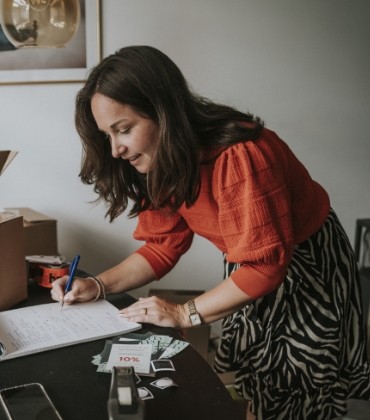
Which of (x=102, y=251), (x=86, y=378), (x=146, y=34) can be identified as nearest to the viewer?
(x=86, y=378)

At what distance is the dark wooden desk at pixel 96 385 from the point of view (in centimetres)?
78

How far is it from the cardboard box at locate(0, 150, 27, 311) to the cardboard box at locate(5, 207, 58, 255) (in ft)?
2.14

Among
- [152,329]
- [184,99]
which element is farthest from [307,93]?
[152,329]

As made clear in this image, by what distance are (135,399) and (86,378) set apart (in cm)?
26

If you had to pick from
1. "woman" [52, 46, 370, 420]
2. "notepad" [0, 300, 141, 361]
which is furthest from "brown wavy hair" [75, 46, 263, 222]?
Result: "notepad" [0, 300, 141, 361]

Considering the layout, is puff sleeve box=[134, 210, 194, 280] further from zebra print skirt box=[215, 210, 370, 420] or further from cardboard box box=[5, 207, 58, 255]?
cardboard box box=[5, 207, 58, 255]

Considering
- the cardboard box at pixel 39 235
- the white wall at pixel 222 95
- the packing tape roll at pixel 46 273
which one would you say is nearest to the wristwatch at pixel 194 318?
the packing tape roll at pixel 46 273

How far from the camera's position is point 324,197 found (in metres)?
1.34

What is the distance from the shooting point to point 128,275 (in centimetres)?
133

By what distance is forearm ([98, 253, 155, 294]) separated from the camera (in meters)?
1.30

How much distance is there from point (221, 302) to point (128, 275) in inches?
12.6

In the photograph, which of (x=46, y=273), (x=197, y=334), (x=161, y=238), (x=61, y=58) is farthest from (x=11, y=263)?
(x=61, y=58)

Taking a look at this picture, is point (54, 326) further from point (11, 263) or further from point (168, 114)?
Result: point (168, 114)

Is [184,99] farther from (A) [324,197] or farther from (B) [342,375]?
(B) [342,375]
